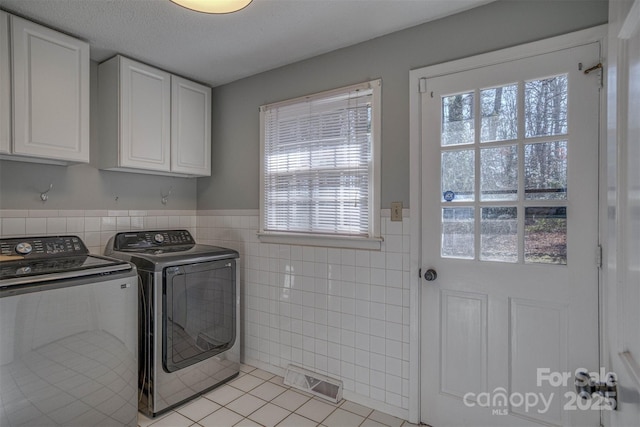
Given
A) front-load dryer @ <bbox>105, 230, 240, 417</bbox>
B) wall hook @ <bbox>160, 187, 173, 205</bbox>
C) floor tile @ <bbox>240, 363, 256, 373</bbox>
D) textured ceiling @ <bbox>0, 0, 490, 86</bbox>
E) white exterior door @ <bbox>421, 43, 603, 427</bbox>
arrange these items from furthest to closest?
wall hook @ <bbox>160, 187, 173, 205</bbox> < floor tile @ <bbox>240, 363, 256, 373</bbox> < front-load dryer @ <bbox>105, 230, 240, 417</bbox> < textured ceiling @ <bbox>0, 0, 490, 86</bbox> < white exterior door @ <bbox>421, 43, 603, 427</bbox>

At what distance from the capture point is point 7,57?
1893mm

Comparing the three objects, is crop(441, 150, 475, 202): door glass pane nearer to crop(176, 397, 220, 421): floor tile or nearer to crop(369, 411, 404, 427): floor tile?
crop(369, 411, 404, 427): floor tile

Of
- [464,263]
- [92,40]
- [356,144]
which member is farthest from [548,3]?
[92,40]

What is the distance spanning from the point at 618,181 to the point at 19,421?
93.1 inches

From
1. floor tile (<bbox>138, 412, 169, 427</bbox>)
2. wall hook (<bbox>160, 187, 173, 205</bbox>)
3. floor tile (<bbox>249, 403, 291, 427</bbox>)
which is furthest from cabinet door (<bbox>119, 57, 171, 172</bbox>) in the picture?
floor tile (<bbox>249, 403, 291, 427</bbox>)

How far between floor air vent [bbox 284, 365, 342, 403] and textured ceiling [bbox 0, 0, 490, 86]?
2323mm

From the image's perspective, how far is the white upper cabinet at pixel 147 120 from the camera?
2.42 m

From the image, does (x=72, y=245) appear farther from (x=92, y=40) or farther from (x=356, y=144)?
(x=356, y=144)

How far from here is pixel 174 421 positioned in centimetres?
211

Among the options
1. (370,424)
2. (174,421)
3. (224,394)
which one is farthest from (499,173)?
(174,421)

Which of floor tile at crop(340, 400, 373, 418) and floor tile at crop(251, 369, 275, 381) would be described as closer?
floor tile at crop(340, 400, 373, 418)

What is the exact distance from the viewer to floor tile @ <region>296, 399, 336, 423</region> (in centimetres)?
216

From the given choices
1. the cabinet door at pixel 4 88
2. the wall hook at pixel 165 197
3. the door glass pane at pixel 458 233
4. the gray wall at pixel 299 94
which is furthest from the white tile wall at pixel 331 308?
the cabinet door at pixel 4 88

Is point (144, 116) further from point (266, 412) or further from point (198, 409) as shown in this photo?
point (266, 412)
